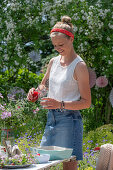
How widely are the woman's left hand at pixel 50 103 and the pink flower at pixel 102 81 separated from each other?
4.14 meters

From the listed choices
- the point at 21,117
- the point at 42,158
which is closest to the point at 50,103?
the point at 42,158

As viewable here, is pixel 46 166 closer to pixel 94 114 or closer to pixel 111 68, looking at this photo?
pixel 111 68

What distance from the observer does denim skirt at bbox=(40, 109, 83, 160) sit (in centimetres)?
213

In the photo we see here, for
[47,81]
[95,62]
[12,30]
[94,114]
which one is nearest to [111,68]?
[95,62]

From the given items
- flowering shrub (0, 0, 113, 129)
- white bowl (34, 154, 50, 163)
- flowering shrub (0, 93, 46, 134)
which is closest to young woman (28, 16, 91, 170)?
white bowl (34, 154, 50, 163)

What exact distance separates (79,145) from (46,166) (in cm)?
45

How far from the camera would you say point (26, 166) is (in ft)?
5.66

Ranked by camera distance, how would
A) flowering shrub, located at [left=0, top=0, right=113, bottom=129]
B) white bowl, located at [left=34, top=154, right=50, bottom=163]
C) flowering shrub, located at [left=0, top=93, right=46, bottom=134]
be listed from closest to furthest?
white bowl, located at [left=34, top=154, right=50, bottom=163], flowering shrub, located at [left=0, top=93, right=46, bottom=134], flowering shrub, located at [left=0, top=0, right=113, bottom=129]

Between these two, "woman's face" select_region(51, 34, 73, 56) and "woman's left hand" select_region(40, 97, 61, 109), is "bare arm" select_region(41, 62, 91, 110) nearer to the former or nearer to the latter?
"woman's left hand" select_region(40, 97, 61, 109)

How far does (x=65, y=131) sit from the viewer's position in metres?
2.14

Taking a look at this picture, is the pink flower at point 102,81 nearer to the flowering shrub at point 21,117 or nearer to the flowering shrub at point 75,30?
the flowering shrub at point 75,30

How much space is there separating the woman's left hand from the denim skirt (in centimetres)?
11

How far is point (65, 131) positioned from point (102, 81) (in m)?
4.12

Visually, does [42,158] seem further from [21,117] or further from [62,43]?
[21,117]
